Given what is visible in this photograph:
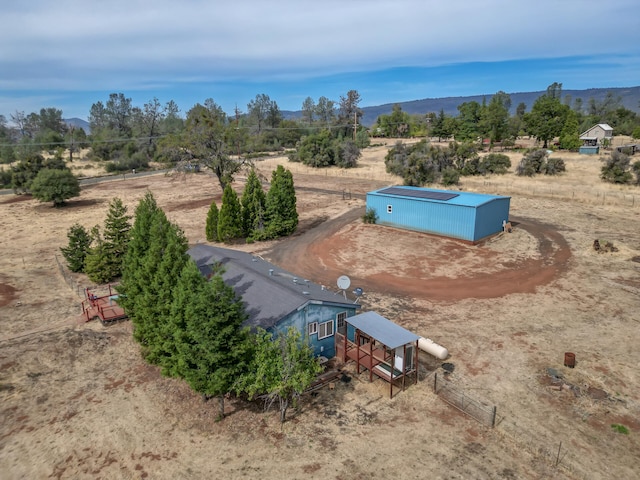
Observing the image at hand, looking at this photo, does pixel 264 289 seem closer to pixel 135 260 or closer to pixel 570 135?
pixel 135 260

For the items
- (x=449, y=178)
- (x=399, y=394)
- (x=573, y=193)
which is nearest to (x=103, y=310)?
(x=399, y=394)

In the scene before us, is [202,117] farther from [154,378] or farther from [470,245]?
[154,378]

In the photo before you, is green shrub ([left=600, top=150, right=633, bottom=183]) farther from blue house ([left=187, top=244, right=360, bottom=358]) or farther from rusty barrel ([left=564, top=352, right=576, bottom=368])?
blue house ([left=187, top=244, right=360, bottom=358])

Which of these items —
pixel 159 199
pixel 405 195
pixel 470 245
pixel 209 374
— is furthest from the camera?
pixel 159 199

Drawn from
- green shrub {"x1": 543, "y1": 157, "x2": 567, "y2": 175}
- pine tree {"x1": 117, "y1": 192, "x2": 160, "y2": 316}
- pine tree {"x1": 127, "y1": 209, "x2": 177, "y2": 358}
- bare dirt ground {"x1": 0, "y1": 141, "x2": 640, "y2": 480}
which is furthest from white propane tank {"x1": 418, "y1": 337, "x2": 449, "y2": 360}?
green shrub {"x1": 543, "y1": 157, "x2": 567, "y2": 175}

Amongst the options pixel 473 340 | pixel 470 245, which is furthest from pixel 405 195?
pixel 473 340

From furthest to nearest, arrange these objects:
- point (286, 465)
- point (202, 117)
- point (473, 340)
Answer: point (202, 117) < point (473, 340) < point (286, 465)
